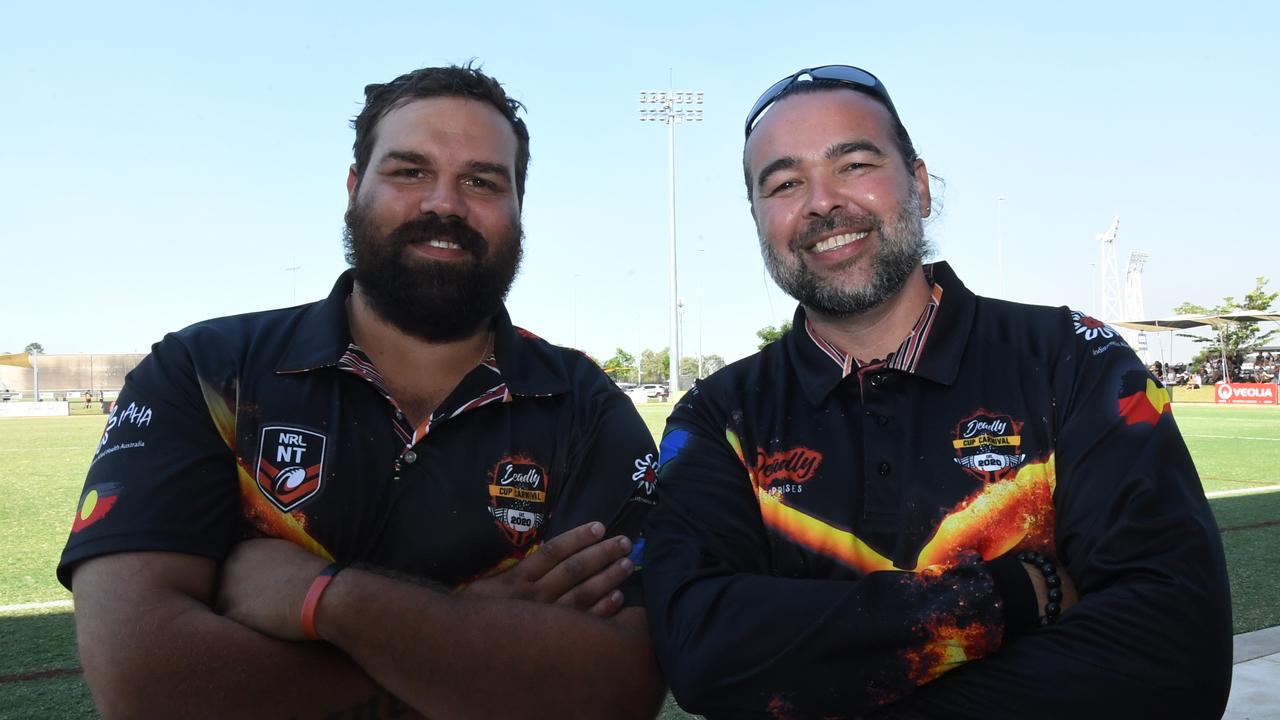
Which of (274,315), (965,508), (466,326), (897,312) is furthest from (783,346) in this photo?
(274,315)

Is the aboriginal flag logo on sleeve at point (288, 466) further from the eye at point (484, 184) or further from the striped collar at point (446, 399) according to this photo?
the eye at point (484, 184)

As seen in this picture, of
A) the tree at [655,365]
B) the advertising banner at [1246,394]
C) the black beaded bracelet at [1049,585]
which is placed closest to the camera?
the black beaded bracelet at [1049,585]

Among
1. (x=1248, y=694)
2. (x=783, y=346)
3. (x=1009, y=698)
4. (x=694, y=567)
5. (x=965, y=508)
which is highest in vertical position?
(x=783, y=346)

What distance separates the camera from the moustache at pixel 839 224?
2340mm

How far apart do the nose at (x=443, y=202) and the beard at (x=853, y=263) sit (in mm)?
893

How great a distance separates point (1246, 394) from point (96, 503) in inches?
1585

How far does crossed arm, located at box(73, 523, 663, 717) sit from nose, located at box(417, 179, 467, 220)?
97cm

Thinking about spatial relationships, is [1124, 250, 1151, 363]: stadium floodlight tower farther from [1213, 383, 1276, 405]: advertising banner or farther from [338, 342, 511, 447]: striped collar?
[338, 342, 511, 447]: striped collar

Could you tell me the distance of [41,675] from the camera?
3.99m

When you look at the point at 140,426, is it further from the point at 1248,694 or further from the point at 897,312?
the point at 1248,694

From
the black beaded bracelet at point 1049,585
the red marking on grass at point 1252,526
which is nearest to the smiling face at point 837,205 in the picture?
the black beaded bracelet at point 1049,585

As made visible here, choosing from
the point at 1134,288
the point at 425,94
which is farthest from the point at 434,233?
the point at 1134,288

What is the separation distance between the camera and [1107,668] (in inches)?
66.3

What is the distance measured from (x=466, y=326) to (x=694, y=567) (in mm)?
1016
